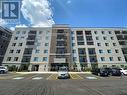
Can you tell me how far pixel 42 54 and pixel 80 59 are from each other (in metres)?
14.0

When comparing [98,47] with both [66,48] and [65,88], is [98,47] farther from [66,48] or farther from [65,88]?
[65,88]

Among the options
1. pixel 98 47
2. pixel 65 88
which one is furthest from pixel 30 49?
pixel 65 88

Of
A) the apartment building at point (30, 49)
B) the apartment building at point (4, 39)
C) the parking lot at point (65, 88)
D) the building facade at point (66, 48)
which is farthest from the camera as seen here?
the apartment building at point (4, 39)

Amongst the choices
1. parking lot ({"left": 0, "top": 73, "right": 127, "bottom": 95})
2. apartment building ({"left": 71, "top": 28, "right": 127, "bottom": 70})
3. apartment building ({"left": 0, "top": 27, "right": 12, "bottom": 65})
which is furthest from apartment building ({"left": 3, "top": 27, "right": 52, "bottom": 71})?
parking lot ({"left": 0, "top": 73, "right": 127, "bottom": 95})

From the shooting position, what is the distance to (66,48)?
69.7 metres

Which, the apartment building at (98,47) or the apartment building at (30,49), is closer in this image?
the apartment building at (98,47)

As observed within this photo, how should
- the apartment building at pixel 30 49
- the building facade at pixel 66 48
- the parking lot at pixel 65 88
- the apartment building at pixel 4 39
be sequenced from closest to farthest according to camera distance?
the parking lot at pixel 65 88 → the building facade at pixel 66 48 → the apartment building at pixel 30 49 → the apartment building at pixel 4 39

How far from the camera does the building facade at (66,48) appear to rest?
6744 cm

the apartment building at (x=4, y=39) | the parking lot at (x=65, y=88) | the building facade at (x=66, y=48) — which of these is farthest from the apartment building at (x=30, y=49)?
the parking lot at (x=65, y=88)

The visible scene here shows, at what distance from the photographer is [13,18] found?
1516 inches

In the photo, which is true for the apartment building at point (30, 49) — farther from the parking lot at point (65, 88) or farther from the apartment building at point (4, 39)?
the parking lot at point (65, 88)

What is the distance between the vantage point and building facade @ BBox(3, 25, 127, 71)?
6744 centimetres

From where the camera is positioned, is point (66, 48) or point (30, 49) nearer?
point (66, 48)

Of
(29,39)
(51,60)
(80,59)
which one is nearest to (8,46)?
(29,39)
